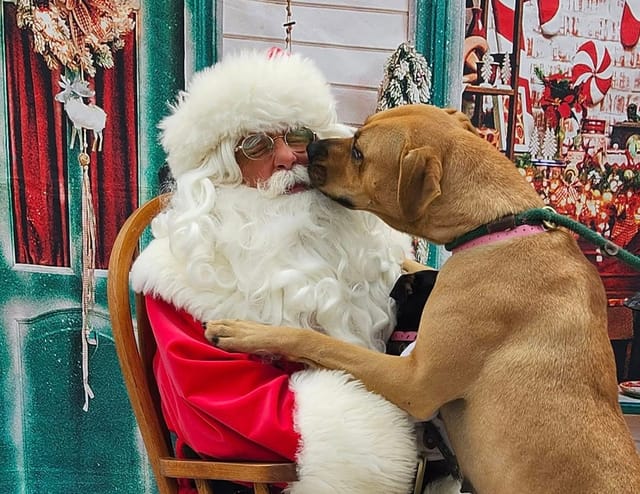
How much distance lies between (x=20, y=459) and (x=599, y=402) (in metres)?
1.71

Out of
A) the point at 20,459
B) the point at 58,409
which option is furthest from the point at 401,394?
the point at 20,459

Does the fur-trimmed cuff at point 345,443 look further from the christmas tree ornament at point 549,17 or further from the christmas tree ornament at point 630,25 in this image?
the christmas tree ornament at point 630,25

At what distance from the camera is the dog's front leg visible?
3.93 feet

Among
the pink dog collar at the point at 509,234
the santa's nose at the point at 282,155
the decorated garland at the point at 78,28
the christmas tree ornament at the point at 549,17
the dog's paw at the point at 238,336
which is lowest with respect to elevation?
the dog's paw at the point at 238,336

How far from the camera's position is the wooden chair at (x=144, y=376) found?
4.07 ft

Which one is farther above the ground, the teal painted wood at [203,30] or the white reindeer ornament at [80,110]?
the teal painted wood at [203,30]

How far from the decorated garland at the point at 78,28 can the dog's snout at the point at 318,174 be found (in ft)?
2.73

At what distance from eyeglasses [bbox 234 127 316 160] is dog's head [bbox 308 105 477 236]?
0.27 ft

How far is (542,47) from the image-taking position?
6.86ft

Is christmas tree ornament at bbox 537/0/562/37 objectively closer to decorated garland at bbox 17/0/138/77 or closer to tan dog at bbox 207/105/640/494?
tan dog at bbox 207/105/640/494

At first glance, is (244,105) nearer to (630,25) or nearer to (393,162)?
(393,162)

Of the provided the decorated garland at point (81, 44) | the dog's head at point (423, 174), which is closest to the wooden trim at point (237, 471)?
the dog's head at point (423, 174)

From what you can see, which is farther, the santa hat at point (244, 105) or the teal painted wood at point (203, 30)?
the teal painted wood at point (203, 30)

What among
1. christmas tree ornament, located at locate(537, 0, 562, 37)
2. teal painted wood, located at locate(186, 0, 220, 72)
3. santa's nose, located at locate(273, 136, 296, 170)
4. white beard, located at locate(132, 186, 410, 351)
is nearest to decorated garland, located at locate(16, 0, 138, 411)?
teal painted wood, located at locate(186, 0, 220, 72)
